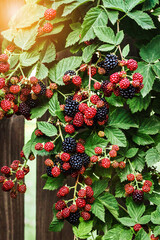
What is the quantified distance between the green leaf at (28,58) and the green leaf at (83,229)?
22.6 inches

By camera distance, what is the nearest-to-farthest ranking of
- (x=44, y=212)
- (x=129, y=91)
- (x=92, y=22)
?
1. (x=129, y=91)
2. (x=92, y=22)
3. (x=44, y=212)

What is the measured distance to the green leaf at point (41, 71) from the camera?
3.20 feet

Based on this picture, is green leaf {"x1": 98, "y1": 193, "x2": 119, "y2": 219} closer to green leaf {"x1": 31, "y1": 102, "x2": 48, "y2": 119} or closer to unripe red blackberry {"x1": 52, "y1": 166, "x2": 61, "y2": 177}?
unripe red blackberry {"x1": 52, "y1": 166, "x2": 61, "y2": 177}

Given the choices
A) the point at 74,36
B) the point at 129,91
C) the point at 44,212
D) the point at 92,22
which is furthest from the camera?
the point at 44,212

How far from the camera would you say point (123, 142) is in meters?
0.92

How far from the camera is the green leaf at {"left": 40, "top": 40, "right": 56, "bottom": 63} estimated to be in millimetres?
1006

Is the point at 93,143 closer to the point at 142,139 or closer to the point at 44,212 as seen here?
the point at 142,139

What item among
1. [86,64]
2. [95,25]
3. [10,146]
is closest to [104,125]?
[86,64]

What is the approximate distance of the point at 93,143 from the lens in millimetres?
911

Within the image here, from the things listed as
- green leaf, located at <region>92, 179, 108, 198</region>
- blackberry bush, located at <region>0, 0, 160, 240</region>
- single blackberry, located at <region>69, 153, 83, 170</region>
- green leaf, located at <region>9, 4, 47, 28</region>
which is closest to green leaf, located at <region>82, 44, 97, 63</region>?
blackberry bush, located at <region>0, 0, 160, 240</region>

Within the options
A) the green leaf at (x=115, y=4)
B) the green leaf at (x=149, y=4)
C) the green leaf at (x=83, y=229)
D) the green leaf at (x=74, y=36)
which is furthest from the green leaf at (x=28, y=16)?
the green leaf at (x=83, y=229)

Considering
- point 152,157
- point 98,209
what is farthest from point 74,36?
point 98,209

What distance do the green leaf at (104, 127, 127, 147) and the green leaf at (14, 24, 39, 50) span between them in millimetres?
404

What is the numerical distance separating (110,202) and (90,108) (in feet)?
1.17
